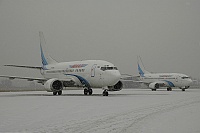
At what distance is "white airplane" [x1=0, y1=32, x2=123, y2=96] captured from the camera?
2930 cm

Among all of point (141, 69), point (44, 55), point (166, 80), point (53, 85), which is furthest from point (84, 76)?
point (141, 69)

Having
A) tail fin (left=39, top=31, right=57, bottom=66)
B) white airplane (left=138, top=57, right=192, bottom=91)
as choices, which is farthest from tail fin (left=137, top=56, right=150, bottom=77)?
tail fin (left=39, top=31, right=57, bottom=66)

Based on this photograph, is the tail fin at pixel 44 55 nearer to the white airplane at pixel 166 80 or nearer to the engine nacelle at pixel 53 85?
the engine nacelle at pixel 53 85

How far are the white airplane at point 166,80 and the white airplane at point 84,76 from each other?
2525cm

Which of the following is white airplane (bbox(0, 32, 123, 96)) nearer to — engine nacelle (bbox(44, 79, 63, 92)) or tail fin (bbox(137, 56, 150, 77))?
engine nacelle (bbox(44, 79, 63, 92))

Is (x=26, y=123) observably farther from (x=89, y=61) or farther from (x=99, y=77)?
(x=89, y=61)

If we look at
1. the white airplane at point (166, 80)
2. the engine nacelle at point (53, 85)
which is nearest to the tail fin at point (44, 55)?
the engine nacelle at point (53, 85)

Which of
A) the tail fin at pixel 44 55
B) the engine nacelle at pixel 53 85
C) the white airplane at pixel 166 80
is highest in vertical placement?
the tail fin at pixel 44 55

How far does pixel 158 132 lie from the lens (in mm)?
7727

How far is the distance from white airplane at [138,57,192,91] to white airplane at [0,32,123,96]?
25248 mm

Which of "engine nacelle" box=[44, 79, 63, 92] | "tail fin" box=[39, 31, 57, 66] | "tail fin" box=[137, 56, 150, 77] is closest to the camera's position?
"engine nacelle" box=[44, 79, 63, 92]

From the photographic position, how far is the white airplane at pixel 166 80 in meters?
55.0

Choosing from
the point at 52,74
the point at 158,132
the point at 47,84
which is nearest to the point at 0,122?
the point at 158,132

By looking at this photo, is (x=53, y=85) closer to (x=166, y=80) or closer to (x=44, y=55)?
(x=44, y=55)
